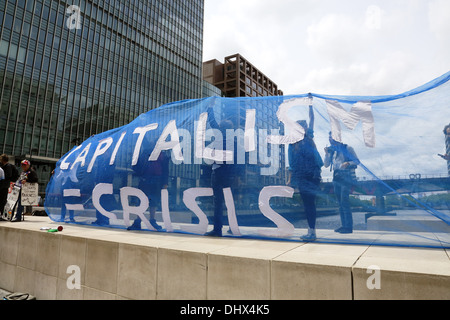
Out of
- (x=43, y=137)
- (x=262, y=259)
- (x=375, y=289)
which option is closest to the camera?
(x=375, y=289)

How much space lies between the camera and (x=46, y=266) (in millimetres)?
3773

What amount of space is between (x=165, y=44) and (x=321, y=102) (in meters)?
56.2

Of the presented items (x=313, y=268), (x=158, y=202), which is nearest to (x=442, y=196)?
(x=313, y=268)

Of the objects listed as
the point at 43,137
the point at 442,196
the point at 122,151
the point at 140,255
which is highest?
the point at 43,137

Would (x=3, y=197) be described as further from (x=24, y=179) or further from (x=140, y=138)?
(x=140, y=138)

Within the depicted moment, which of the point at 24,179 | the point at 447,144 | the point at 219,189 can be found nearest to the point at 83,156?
the point at 24,179

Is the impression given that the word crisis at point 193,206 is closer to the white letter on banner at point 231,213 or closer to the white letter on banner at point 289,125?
the white letter on banner at point 231,213

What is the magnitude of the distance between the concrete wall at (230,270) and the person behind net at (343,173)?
0.32 metres

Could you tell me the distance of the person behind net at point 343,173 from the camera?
3.06 m

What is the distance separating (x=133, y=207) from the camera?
441 centimetres

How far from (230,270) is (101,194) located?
3.40m

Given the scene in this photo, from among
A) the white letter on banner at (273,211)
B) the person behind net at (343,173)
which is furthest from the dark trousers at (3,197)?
the person behind net at (343,173)
